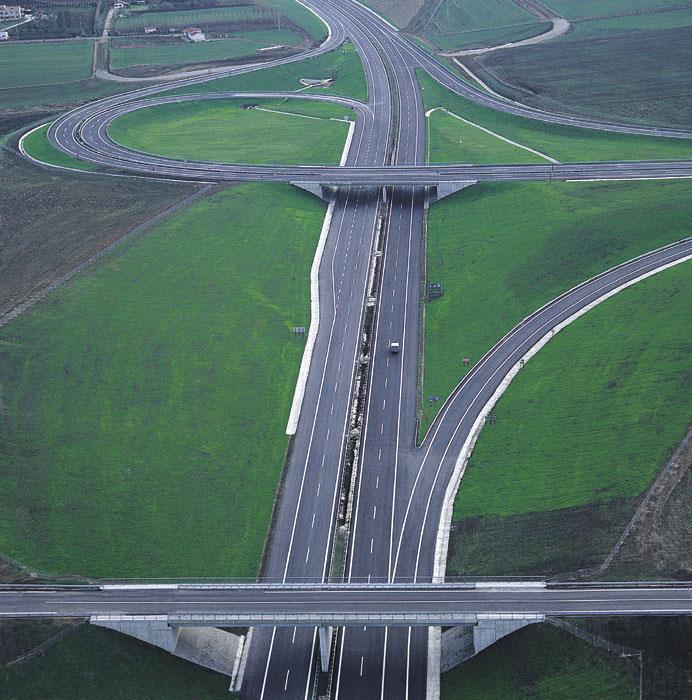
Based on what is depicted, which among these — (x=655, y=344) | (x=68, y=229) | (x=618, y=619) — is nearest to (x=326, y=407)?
(x=655, y=344)

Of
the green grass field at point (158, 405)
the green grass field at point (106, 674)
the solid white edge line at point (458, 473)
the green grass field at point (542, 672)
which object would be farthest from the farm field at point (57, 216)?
the green grass field at point (542, 672)

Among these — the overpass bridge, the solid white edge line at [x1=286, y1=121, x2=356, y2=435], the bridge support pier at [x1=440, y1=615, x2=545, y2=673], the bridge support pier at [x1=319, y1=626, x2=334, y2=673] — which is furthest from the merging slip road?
the bridge support pier at [x1=440, y1=615, x2=545, y2=673]

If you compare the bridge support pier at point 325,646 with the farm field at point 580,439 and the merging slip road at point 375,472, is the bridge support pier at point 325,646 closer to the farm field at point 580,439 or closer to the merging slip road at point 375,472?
the merging slip road at point 375,472

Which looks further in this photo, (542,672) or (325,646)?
(325,646)

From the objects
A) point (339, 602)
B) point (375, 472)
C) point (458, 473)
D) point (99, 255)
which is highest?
point (99, 255)

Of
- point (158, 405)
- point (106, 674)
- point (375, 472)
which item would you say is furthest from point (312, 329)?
point (106, 674)

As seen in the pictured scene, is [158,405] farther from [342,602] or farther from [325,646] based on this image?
[325,646]
